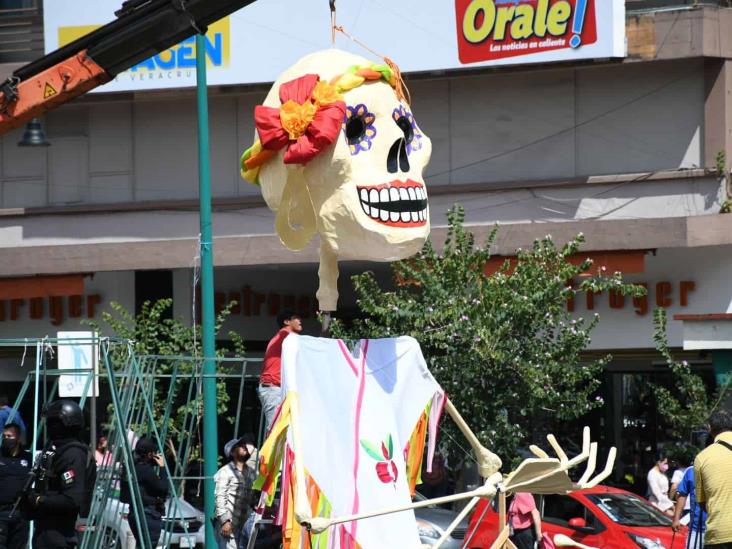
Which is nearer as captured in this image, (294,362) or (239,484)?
(294,362)

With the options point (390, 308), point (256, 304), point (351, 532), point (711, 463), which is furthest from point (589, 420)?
point (351, 532)

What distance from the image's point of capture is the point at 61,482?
31.4ft

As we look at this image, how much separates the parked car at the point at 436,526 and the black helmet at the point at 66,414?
6.09 metres

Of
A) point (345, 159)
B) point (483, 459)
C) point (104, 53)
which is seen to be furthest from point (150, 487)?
point (345, 159)

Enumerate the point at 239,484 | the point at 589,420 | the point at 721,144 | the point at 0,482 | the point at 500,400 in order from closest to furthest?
the point at 0,482 < the point at 239,484 < the point at 500,400 < the point at 721,144 < the point at 589,420

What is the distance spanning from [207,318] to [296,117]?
729 centimetres

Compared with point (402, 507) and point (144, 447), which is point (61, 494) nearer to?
point (402, 507)

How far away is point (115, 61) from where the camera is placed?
412 inches

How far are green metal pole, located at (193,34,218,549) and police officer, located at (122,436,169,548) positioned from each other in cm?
46

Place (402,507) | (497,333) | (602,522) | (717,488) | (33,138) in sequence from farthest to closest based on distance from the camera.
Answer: (33,138), (497,333), (602,522), (717,488), (402,507)

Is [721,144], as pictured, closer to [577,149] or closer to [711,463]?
[577,149]

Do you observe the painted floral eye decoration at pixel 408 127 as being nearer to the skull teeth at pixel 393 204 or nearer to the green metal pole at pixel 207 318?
the skull teeth at pixel 393 204

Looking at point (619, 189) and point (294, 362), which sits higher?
point (619, 189)

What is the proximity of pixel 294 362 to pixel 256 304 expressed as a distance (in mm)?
16787
